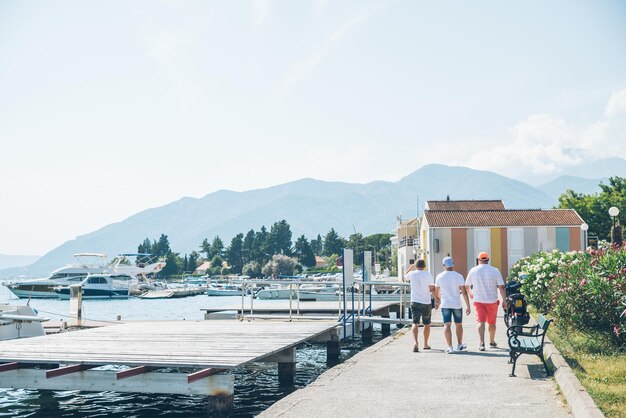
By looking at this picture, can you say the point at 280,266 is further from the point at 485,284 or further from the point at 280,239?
the point at 485,284

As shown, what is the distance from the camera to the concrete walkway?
27.7 ft

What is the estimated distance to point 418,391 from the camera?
966 centimetres

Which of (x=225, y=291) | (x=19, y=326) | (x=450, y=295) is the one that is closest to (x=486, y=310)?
(x=450, y=295)

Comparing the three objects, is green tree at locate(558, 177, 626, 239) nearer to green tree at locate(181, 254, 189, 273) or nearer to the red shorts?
the red shorts

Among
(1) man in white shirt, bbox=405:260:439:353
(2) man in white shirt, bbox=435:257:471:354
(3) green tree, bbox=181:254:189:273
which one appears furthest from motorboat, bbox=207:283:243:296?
(2) man in white shirt, bbox=435:257:471:354

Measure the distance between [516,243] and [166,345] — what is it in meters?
51.4

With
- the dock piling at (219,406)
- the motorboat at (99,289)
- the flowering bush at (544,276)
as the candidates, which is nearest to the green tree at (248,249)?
the motorboat at (99,289)

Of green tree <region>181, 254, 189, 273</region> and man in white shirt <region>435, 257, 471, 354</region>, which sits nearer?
man in white shirt <region>435, 257, 471, 354</region>

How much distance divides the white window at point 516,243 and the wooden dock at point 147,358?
47063mm

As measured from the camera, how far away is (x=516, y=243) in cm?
5991

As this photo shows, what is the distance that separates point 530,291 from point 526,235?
39.0 meters

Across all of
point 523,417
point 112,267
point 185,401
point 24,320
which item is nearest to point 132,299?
point 112,267

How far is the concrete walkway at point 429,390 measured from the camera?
843 centimetres

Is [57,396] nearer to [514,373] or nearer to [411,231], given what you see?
[514,373]
